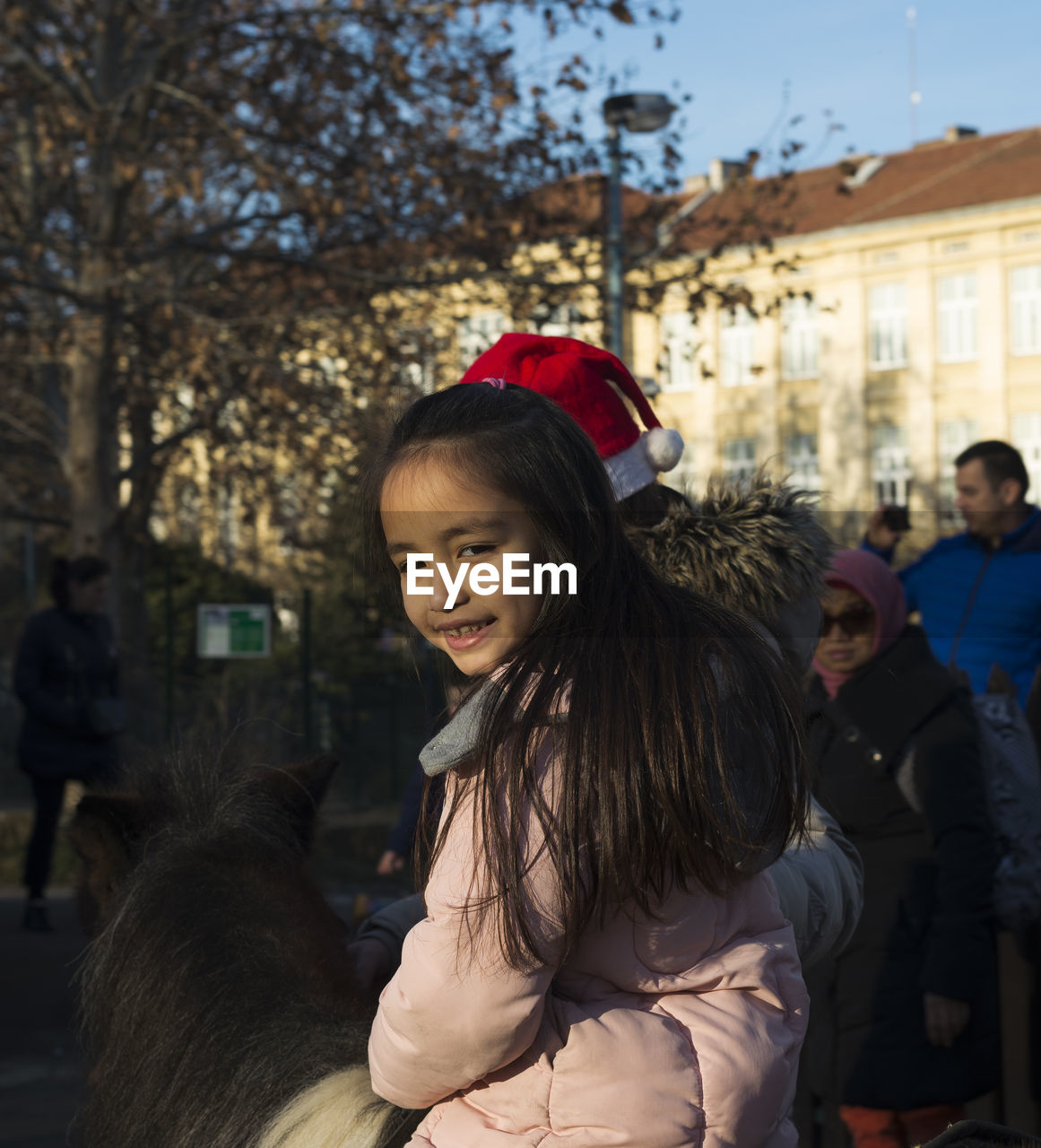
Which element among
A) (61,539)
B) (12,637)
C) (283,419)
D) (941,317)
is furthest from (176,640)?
(941,317)

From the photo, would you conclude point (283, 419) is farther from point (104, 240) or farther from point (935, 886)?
point (935, 886)

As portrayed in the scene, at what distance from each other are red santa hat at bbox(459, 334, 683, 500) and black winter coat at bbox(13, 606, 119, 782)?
650 centimetres

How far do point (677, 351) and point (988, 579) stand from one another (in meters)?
Answer: 13.7

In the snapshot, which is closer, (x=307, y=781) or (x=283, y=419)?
(x=307, y=781)

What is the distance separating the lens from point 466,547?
1.59m

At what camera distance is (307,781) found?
7.71 feet

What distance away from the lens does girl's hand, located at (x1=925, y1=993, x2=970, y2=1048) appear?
10.7 ft

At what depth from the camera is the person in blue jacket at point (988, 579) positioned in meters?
5.16

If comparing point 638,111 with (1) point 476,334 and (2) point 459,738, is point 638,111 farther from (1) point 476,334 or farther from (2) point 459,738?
(2) point 459,738

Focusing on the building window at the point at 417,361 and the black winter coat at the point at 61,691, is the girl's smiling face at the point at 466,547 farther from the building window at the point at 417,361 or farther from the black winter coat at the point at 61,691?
the building window at the point at 417,361

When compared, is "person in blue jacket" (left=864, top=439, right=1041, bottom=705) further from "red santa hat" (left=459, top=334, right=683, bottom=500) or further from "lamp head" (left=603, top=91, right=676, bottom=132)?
"lamp head" (left=603, top=91, right=676, bottom=132)

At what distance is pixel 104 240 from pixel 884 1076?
951cm

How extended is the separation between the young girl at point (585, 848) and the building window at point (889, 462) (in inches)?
1491

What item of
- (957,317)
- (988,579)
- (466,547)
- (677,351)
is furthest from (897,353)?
(466,547)
